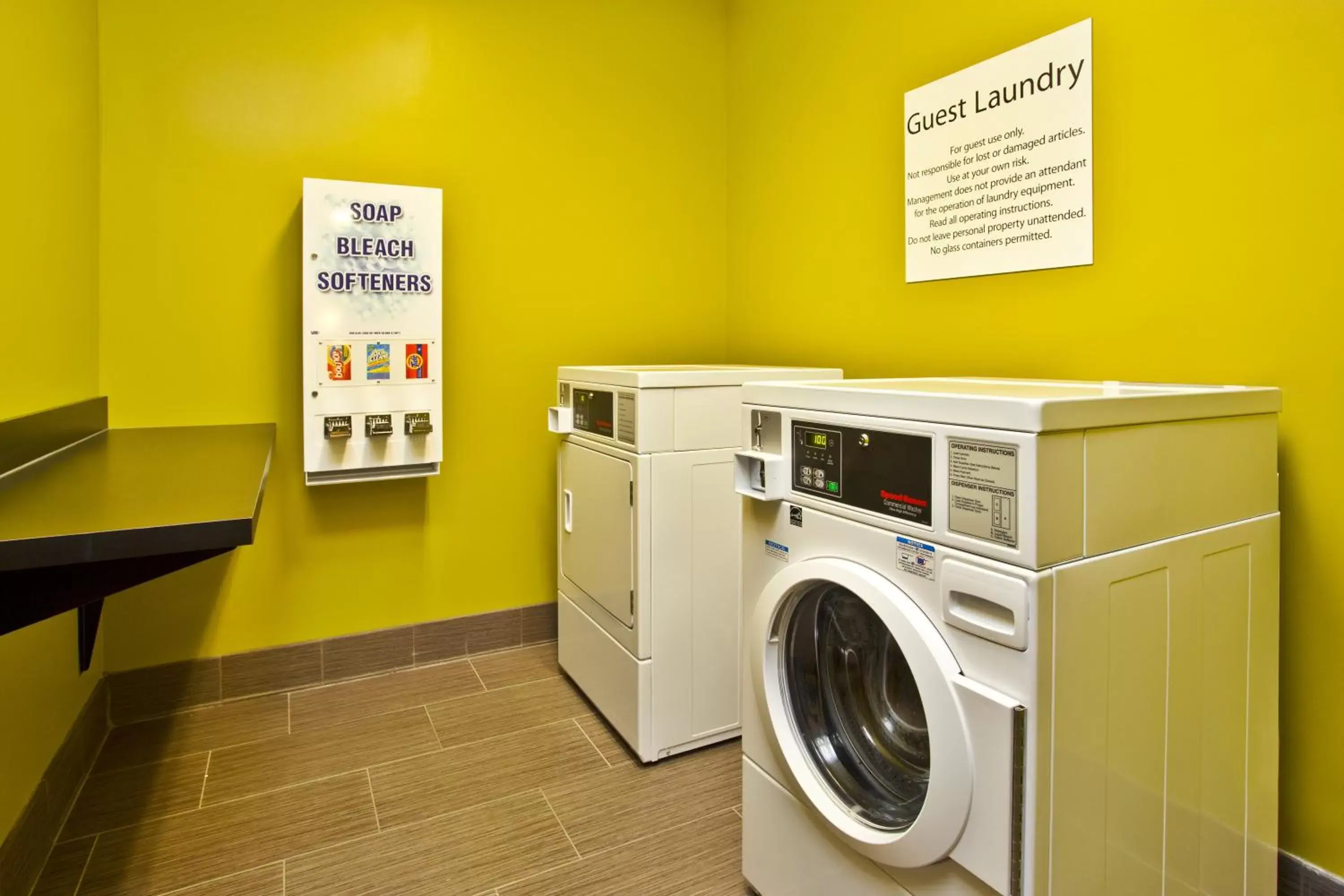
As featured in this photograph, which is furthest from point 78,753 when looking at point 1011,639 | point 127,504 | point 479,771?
point 1011,639

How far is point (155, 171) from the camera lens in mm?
2330

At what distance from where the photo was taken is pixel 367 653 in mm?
2713

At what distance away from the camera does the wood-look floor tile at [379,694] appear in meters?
2.44

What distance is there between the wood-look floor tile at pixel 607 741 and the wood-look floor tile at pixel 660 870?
0.34m

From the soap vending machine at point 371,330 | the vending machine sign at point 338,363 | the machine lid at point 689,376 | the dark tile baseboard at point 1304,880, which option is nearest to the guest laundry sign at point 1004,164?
the machine lid at point 689,376

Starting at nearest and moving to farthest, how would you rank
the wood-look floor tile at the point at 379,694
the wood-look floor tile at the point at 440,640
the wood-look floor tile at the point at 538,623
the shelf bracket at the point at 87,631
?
the shelf bracket at the point at 87,631
the wood-look floor tile at the point at 379,694
the wood-look floor tile at the point at 440,640
the wood-look floor tile at the point at 538,623

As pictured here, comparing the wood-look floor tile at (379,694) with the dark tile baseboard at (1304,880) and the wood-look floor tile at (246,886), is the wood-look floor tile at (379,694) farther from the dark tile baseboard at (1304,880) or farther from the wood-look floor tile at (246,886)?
the dark tile baseboard at (1304,880)

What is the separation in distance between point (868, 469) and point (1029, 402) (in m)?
0.33

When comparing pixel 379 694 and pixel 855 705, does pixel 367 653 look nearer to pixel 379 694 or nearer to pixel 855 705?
pixel 379 694

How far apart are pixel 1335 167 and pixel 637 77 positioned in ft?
7.63

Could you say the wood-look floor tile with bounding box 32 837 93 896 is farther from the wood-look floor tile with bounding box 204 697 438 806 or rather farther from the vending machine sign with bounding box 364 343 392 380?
the vending machine sign with bounding box 364 343 392 380

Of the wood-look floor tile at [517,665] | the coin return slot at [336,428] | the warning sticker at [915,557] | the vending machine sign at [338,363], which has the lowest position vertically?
the wood-look floor tile at [517,665]

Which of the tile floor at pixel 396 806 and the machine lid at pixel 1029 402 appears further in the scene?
the tile floor at pixel 396 806

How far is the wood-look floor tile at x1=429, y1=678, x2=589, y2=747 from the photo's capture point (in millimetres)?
2334
